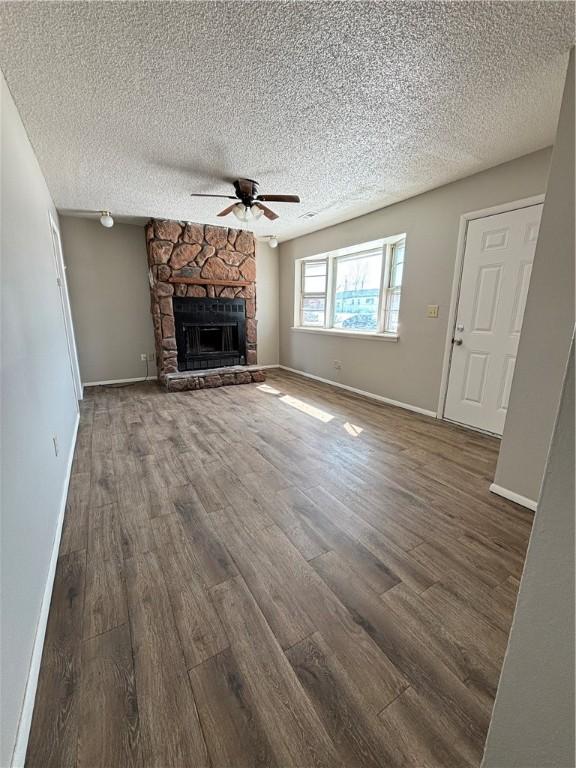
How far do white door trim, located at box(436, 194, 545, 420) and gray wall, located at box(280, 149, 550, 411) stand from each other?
0.16ft

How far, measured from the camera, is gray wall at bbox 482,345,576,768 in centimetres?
51

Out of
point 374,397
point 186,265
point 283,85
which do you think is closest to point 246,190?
point 283,85

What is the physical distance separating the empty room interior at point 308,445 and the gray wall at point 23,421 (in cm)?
2

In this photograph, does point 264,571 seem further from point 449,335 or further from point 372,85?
point 449,335

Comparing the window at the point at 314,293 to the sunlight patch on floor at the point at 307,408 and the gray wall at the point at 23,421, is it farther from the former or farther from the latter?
the gray wall at the point at 23,421

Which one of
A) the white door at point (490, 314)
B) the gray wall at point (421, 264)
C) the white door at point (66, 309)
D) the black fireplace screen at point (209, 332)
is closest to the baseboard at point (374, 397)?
the gray wall at point (421, 264)

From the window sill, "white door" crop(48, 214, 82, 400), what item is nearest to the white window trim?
the window sill

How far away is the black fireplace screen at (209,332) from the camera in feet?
15.4

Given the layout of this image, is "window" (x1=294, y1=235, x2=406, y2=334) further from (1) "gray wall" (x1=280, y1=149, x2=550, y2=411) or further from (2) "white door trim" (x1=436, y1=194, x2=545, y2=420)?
(2) "white door trim" (x1=436, y1=194, x2=545, y2=420)

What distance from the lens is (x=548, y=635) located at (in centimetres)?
54

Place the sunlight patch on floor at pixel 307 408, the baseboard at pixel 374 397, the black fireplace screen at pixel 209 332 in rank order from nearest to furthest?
the sunlight patch on floor at pixel 307 408 < the baseboard at pixel 374 397 < the black fireplace screen at pixel 209 332

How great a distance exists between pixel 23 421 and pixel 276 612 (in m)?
1.33

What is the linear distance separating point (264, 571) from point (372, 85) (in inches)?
106

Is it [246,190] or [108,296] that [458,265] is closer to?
[246,190]
